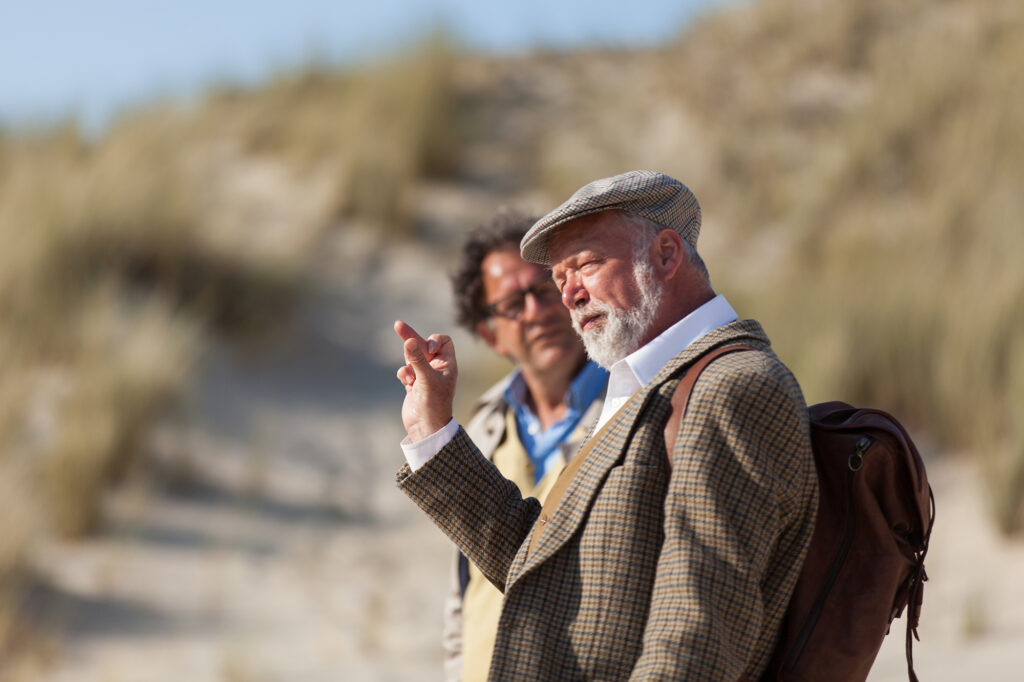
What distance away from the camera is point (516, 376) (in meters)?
3.00

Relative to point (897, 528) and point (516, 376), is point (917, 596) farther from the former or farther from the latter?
point (516, 376)

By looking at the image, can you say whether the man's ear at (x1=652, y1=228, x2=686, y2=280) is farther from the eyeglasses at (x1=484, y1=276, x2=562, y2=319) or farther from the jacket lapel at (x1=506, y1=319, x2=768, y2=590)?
the eyeglasses at (x1=484, y1=276, x2=562, y2=319)

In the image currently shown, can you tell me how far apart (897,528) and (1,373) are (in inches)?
263

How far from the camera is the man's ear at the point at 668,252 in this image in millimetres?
1779

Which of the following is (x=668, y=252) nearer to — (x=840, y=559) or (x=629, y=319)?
(x=629, y=319)

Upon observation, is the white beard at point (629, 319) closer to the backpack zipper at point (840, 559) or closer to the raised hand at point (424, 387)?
the raised hand at point (424, 387)

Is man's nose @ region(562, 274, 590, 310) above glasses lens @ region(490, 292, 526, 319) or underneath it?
underneath

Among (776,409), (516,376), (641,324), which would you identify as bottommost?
(776,409)

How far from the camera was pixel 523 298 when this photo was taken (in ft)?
9.84

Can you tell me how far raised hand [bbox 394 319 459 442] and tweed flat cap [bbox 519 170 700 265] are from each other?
0.27 metres

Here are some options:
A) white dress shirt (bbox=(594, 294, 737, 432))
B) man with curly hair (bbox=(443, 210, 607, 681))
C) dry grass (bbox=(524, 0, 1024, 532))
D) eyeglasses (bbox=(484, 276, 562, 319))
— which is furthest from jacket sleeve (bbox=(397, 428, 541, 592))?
dry grass (bbox=(524, 0, 1024, 532))

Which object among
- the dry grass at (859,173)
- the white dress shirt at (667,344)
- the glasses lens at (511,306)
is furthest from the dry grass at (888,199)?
the white dress shirt at (667,344)

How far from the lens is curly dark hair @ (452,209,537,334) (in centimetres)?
312

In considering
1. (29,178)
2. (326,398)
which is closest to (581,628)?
(326,398)
